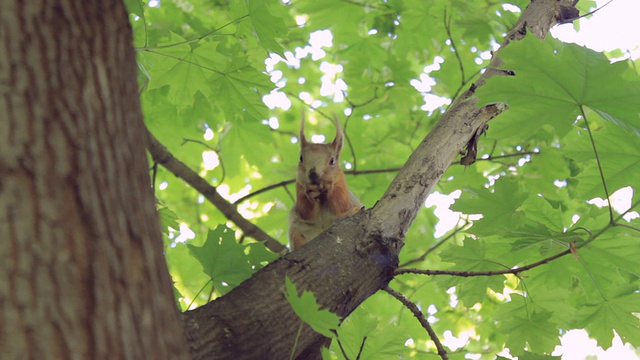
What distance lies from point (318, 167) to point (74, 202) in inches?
109

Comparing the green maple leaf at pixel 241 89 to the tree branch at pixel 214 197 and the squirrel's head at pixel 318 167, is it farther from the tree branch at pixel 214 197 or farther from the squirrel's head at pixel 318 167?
the tree branch at pixel 214 197

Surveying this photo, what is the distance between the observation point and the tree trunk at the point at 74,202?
116cm

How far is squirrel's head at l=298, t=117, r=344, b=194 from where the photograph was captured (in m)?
3.96

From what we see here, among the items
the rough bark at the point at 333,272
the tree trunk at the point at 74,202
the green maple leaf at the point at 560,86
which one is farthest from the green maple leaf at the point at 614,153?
the tree trunk at the point at 74,202

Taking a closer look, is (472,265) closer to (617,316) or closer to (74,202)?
(617,316)

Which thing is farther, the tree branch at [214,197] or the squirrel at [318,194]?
the tree branch at [214,197]

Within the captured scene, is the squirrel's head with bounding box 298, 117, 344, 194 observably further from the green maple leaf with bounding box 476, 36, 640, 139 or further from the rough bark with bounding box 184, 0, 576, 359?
the green maple leaf with bounding box 476, 36, 640, 139

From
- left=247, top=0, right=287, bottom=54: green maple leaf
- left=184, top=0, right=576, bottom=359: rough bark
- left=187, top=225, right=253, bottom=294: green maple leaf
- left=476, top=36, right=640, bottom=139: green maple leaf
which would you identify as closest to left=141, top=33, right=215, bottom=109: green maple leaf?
left=247, top=0, right=287, bottom=54: green maple leaf

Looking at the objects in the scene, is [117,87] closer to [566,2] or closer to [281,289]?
[281,289]

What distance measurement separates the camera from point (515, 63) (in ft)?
6.55

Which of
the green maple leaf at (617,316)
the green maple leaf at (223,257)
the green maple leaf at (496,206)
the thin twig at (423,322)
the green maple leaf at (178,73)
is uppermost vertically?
the green maple leaf at (178,73)

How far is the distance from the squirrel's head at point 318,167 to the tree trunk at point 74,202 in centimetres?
256

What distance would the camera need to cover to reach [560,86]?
2.01 metres

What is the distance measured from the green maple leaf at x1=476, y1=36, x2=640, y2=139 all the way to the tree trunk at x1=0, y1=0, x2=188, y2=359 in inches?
48.0
